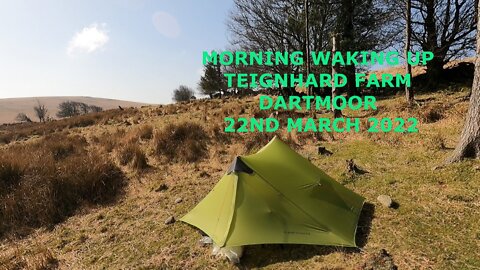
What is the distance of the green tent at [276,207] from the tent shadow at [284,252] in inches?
4.1

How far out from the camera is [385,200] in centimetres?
582

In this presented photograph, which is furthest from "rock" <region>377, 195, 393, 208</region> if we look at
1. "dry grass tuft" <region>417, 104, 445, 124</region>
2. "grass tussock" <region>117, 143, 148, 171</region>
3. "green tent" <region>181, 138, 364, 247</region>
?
"grass tussock" <region>117, 143, 148, 171</region>

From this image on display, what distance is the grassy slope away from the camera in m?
4.63

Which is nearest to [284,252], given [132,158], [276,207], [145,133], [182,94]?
[276,207]

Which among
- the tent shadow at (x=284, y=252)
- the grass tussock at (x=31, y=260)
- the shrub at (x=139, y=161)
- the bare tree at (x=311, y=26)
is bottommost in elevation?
the grass tussock at (x=31, y=260)

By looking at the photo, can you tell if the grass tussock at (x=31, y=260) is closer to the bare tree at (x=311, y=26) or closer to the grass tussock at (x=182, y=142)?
the grass tussock at (x=182, y=142)

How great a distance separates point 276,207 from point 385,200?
2060mm

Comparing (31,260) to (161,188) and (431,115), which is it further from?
(431,115)

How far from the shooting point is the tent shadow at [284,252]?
4.73 metres

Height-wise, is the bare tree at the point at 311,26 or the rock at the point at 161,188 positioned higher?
the bare tree at the point at 311,26

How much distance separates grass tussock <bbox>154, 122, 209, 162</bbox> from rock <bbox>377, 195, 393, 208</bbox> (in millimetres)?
5496

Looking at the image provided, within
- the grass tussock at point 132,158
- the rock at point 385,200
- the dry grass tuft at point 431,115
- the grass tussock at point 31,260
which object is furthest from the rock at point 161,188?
the dry grass tuft at point 431,115

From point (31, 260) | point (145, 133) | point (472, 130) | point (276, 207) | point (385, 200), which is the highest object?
point (472, 130)

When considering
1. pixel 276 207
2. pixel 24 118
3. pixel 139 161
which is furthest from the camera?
pixel 24 118
